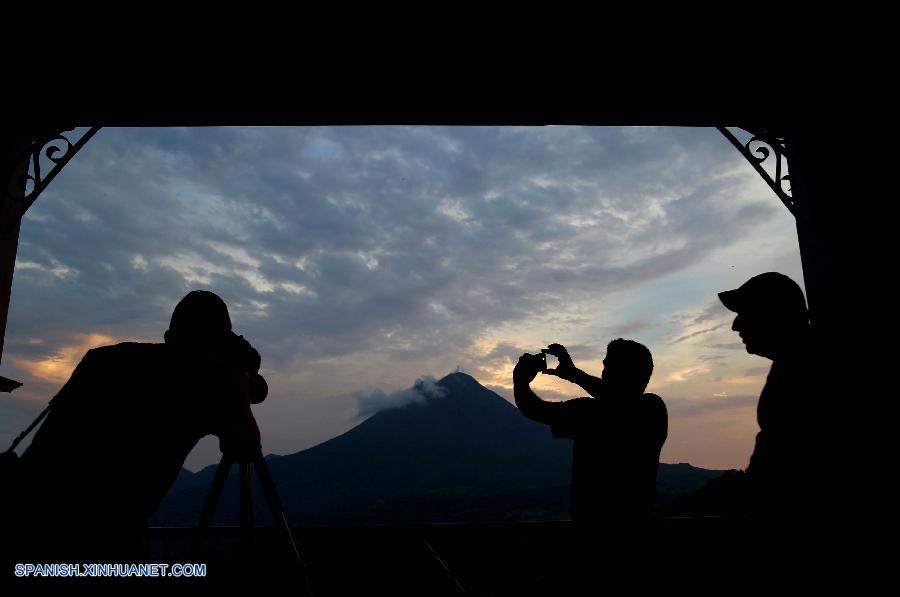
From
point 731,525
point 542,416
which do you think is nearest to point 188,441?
point 542,416

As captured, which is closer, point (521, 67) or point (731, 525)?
point (521, 67)

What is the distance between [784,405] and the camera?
6.12 ft

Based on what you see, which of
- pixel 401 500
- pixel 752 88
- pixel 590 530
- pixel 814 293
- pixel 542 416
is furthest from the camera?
pixel 401 500

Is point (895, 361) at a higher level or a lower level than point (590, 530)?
higher

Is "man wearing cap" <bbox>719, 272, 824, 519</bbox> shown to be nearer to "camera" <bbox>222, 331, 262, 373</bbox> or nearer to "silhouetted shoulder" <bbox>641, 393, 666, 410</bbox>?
"silhouetted shoulder" <bbox>641, 393, 666, 410</bbox>

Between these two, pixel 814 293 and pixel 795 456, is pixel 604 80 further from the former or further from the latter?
pixel 795 456

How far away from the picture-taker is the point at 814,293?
12.0ft

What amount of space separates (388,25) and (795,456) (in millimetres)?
3577

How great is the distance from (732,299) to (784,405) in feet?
2.02

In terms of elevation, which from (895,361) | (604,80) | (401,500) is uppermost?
(604,80)

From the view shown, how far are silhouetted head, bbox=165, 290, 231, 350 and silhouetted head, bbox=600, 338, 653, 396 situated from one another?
1.93 m

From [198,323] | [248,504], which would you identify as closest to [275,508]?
[248,504]

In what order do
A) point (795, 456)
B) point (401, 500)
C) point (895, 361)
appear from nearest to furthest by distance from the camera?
point (795, 456)
point (895, 361)
point (401, 500)

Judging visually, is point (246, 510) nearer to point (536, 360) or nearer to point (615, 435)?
point (536, 360)
